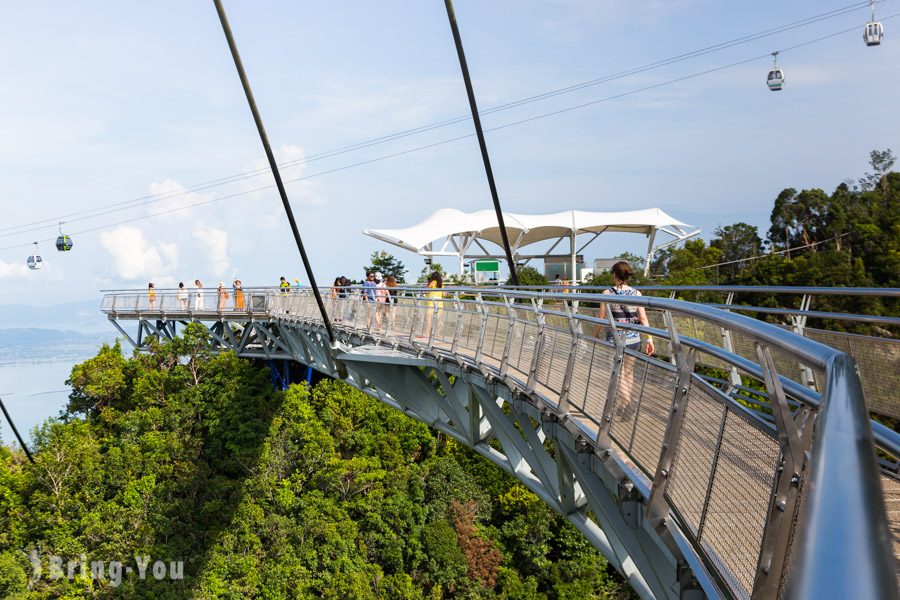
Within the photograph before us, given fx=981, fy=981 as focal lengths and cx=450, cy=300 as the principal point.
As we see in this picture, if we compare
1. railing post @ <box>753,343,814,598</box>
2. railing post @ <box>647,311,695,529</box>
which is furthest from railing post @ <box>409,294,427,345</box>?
railing post @ <box>753,343,814,598</box>

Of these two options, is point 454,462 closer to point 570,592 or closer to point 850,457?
point 570,592

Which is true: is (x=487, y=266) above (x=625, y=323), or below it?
below

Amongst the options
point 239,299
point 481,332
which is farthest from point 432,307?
point 239,299

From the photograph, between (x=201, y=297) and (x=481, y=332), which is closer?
(x=481, y=332)

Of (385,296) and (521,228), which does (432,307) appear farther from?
(521,228)

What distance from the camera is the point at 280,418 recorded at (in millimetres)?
43125

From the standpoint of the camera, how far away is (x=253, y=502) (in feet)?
133

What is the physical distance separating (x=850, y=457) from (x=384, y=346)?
17.9 metres

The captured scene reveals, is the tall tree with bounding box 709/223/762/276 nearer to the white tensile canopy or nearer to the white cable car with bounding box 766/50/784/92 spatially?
the white tensile canopy

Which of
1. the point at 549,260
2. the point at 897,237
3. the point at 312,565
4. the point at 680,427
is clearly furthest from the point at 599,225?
the point at 680,427

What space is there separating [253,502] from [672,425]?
124 ft

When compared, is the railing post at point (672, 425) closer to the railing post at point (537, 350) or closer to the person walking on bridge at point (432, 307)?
the railing post at point (537, 350)

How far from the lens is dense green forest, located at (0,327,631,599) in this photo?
1459 inches

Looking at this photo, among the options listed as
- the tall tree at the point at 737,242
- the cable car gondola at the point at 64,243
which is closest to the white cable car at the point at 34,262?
the cable car gondola at the point at 64,243
